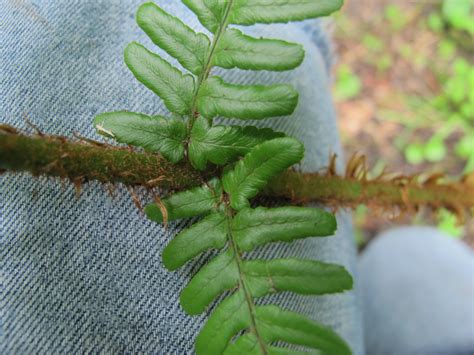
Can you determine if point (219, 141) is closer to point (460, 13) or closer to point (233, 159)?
point (233, 159)

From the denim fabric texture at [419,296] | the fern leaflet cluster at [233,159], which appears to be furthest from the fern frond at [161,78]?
the denim fabric texture at [419,296]

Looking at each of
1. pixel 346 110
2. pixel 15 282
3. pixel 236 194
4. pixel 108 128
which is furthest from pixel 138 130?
pixel 346 110

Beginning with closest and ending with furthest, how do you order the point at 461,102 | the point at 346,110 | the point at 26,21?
the point at 26,21, the point at 461,102, the point at 346,110

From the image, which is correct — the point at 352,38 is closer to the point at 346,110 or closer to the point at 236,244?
the point at 346,110

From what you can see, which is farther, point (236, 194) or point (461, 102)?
point (461, 102)

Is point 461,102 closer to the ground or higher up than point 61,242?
higher up

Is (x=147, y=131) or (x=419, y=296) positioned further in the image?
(x=419, y=296)

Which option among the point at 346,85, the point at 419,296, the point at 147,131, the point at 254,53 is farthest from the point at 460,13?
the point at 147,131

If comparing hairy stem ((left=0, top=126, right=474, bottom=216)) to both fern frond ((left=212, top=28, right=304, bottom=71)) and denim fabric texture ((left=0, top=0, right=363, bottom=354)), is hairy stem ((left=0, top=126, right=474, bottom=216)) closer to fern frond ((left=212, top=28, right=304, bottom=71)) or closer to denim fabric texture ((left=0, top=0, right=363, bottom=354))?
denim fabric texture ((left=0, top=0, right=363, bottom=354))
